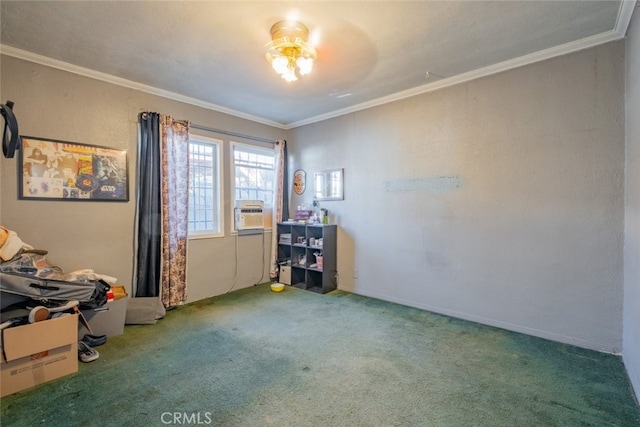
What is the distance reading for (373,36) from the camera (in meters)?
2.40

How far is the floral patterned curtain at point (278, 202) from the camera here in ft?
15.7

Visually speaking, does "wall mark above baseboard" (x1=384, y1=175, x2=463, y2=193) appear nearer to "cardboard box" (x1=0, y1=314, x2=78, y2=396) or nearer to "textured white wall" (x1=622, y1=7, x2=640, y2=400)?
"textured white wall" (x1=622, y1=7, x2=640, y2=400)


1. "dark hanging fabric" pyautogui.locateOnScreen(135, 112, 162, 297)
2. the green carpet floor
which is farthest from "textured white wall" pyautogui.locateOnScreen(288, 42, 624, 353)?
"dark hanging fabric" pyautogui.locateOnScreen(135, 112, 162, 297)

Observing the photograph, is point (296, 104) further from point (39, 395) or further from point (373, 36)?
point (39, 395)

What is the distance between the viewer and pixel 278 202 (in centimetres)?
480

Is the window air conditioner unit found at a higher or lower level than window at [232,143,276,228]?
lower

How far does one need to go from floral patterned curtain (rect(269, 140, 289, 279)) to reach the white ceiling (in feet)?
4.80

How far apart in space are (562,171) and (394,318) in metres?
2.15

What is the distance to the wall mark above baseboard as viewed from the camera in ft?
10.8

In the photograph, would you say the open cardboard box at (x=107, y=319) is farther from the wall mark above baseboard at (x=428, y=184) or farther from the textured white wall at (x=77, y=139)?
the wall mark above baseboard at (x=428, y=184)

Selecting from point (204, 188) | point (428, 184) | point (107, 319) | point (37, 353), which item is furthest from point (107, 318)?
point (428, 184)

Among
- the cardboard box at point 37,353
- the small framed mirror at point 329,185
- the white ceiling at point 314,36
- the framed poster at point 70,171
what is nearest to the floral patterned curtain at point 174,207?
the framed poster at point 70,171

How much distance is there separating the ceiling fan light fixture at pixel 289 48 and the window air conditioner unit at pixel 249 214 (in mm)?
2335

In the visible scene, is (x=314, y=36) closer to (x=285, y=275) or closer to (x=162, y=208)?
(x=162, y=208)
